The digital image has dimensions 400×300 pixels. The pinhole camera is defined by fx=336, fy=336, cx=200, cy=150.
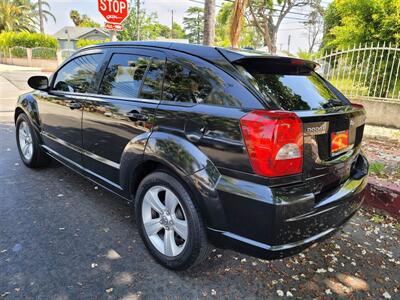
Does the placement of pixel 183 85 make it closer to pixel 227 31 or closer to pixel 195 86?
pixel 195 86

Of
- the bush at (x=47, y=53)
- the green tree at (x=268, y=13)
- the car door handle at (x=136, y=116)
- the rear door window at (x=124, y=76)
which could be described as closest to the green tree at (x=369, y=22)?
the rear door window at (x=124, y=76)

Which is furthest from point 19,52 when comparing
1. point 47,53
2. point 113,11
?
point 113,11

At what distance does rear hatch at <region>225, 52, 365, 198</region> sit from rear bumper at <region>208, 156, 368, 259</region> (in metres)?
0.16

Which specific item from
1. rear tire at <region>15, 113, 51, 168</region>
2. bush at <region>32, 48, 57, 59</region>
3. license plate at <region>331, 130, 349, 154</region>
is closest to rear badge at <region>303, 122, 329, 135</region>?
license plate at <region>331, 130, 349, 154</region>

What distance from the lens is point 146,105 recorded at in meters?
2.68

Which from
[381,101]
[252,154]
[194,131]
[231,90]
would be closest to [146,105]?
[194,131]

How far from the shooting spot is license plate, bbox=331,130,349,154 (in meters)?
2.36

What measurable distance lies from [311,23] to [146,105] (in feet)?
129

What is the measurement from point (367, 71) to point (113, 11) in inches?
223

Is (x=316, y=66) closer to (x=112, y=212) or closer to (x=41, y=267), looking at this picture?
(x=112, y=212)

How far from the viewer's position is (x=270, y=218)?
6.57 ft

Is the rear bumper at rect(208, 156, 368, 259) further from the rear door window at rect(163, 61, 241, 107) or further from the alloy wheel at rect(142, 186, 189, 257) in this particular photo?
the rear door window at rect(163, 61, 241, 107)

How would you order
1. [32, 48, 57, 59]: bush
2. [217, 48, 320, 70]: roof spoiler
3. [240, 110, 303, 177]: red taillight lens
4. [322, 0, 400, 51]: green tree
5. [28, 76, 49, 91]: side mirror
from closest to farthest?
[240, 110, 303, 177]: red taillight lens, [217, 48, 320, 70]: roof spoiler, [28, 76, 49, 91]: side mirror, [322, 0, 400, 51]: green tree, [32, 48, 57, 59]: bush

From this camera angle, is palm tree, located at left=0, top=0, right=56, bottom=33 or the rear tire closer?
the rear tire
